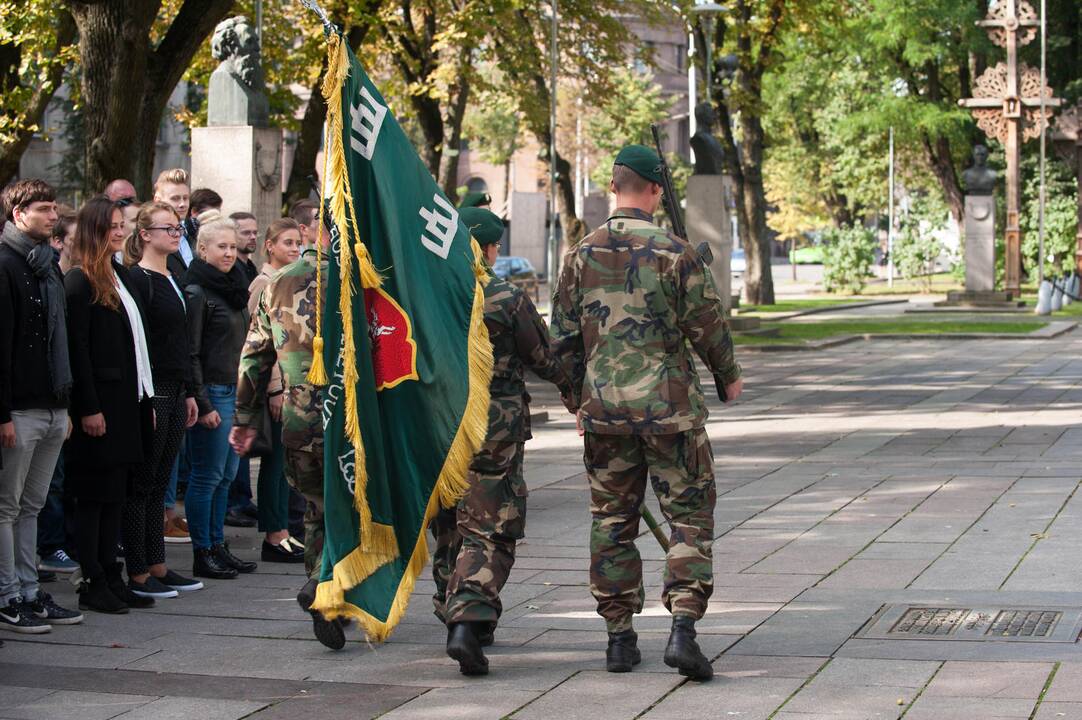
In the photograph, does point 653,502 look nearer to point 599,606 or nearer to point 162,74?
point 599,606

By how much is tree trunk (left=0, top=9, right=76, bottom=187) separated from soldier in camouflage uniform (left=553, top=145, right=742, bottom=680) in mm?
16305

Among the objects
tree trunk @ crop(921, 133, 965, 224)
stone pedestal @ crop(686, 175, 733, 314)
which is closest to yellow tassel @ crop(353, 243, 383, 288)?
stone pedestal @ crop(686, 175, 733, 314)

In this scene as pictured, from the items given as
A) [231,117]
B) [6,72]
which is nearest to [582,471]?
[231,117]

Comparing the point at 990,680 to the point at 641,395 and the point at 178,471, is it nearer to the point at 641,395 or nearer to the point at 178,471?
the point at 641,395

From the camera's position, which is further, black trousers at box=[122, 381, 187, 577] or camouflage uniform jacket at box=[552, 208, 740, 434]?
black trousers at box=[122, 381, 187, 577]

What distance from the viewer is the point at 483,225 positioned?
6973mm

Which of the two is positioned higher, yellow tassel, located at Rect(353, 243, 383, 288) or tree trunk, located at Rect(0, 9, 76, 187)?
tree trunk, located at Rect(0, 9, 76, 187)

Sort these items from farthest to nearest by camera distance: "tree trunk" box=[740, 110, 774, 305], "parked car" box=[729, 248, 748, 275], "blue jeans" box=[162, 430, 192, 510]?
"parked car" box=[729, 248, 748, 275] → "tree trunk" box=[740, 110, 774, 305] → "blue jeans" box=[162, 430, 192, 510]

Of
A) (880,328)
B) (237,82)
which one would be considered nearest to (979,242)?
(880,328)

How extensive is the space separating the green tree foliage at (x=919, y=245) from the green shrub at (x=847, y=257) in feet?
5.91

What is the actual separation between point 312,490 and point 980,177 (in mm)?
33774

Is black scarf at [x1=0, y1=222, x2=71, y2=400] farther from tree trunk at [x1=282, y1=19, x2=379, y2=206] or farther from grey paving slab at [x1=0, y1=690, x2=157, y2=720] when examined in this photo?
tree trunk at [x1=282, y1=19, x2=379, y2=206]

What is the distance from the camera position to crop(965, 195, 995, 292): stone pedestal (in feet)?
125

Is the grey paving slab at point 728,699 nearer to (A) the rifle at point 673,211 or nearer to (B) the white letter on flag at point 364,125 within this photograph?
(A) the rifle at point 673,211
